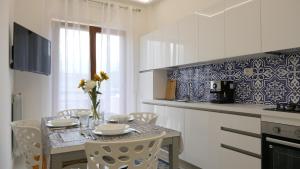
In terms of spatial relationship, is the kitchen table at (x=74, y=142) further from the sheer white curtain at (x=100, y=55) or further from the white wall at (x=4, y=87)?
the sheer white curtain at (x=100, y=55)

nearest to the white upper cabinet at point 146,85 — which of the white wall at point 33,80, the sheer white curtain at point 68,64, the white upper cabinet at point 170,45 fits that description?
the white upper cabinet at point 170,45

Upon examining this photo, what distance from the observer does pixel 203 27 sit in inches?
113

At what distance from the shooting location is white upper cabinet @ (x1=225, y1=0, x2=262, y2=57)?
7.27 ft

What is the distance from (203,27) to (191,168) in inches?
76.2

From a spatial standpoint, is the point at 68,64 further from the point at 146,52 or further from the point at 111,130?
the point at 111,130

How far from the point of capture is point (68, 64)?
3688 mm

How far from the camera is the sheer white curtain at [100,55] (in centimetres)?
365

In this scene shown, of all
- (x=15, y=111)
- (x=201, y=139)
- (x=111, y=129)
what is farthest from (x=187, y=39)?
(x=15, y=111)

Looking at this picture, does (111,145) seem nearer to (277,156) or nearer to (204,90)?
(277,156)

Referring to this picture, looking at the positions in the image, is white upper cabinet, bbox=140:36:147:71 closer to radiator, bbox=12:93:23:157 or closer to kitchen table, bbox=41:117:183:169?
radiator, bbox=12:93:23:157

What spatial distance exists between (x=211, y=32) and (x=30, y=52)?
239 cm

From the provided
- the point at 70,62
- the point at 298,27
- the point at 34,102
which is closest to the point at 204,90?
the point at 298,27

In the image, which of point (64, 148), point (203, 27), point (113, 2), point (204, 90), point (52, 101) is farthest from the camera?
point (113, 2)

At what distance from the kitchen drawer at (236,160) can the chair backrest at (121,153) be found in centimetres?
125
